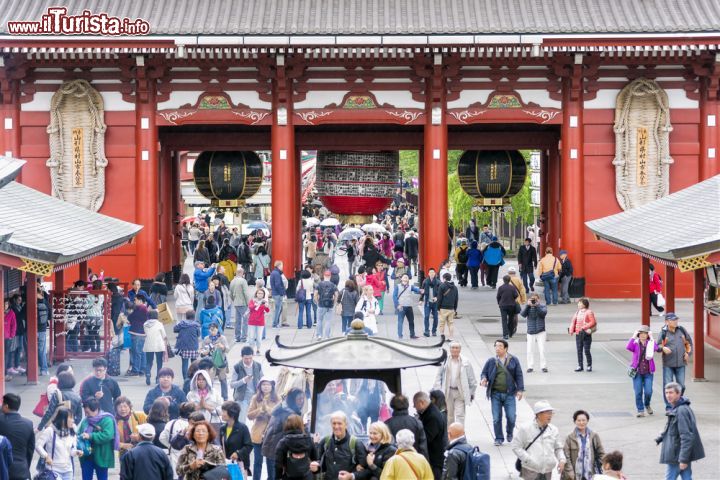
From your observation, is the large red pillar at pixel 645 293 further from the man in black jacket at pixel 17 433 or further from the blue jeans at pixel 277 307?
the man in black jacket at pixel 17 433

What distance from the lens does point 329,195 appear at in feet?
117

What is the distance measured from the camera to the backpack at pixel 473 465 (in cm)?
1359

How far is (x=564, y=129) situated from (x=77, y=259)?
14.4m

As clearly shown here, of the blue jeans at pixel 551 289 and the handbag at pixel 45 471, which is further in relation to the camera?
the blue jeans at pixel 551 289

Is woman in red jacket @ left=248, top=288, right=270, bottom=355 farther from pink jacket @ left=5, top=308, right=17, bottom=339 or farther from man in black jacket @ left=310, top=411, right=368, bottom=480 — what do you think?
man in black jacket @ left=310, top=411, right=368, bottom=480

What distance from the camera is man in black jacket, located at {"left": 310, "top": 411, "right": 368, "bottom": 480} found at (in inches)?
523

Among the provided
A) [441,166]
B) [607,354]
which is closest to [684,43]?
[441,166]

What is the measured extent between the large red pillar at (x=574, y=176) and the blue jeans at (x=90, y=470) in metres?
19.3

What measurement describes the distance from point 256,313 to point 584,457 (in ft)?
38.7

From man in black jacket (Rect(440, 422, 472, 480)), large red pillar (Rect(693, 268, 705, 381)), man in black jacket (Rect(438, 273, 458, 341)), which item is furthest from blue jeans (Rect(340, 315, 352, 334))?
man in black jacket (Rect(440, 422, 472, 480))

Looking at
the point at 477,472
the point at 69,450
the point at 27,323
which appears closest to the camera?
the point at 477,472

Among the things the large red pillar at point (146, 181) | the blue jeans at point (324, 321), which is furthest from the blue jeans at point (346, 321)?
the large red pillar at point (146, 181)

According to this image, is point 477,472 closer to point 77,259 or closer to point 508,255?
point 77,259

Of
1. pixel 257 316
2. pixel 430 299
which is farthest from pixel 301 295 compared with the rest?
pixel 257 316
